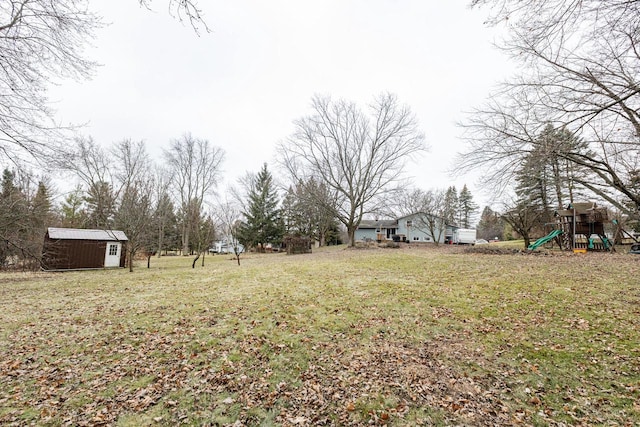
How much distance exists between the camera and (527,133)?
6.98m

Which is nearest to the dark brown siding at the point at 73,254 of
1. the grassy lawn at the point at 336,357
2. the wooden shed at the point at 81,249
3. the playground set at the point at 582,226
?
the wooden shed at the point at 81,249

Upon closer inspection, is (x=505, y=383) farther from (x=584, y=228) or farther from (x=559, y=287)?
(x=584, y=228)

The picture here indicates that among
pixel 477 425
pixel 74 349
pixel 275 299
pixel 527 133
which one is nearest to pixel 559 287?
pixel 527 133

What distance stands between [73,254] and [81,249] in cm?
48

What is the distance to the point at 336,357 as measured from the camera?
13.9 ft

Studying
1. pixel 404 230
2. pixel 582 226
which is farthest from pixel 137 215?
pixel 404 230

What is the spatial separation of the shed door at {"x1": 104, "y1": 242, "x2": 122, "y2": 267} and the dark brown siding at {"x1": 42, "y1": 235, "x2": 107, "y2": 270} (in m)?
0.31

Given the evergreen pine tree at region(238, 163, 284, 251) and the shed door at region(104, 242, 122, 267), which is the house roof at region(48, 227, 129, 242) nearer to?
the shed door at region(104, 242, 122, 267)

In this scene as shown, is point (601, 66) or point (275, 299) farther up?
point (601, 66)

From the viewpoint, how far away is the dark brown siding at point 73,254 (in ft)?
50.4

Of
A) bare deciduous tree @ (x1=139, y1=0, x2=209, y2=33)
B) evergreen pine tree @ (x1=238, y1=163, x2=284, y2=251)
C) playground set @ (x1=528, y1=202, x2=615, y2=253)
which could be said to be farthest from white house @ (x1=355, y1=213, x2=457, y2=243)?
bare deciduous tree @ (x1=139, y1=0, x2=209, y2=33)

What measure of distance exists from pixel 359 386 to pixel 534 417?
Answer: 6.64 feet

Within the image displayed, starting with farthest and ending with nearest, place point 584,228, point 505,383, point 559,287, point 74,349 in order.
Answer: point 584,228 → point 559,287 → point 74,349 → point 505,383

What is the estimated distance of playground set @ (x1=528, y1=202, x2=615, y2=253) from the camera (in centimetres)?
1598
